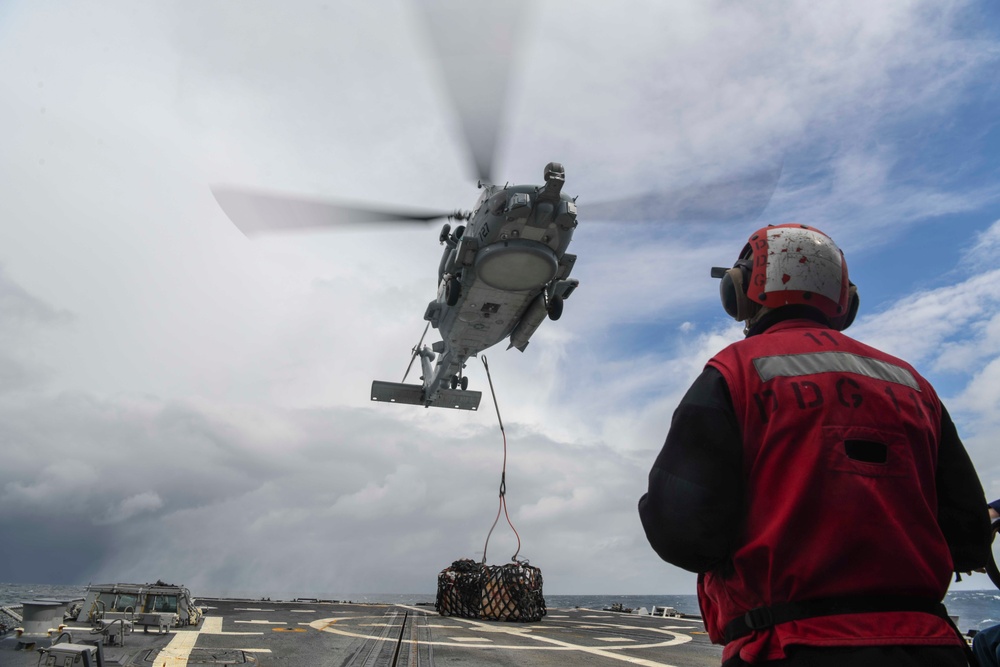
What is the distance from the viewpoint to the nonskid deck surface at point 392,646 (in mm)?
8172

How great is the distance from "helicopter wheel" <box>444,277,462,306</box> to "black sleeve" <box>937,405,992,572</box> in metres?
13.8

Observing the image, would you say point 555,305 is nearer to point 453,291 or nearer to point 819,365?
point 453,291

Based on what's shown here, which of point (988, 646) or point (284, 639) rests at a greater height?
point (988, 646)

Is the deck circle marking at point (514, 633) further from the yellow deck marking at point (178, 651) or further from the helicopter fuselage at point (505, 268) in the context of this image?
the helicopter fuselage at point (505, 268)

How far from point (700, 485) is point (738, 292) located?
103 centimetres

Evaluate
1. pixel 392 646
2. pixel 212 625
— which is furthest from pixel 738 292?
pixel 212 625

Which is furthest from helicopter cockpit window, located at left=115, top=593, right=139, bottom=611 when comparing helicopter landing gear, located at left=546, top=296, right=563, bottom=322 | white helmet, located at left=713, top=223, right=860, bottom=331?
white helmet, located at left=713, top=223, right=860, bottom=331

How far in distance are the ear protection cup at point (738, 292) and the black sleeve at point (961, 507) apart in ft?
2.88

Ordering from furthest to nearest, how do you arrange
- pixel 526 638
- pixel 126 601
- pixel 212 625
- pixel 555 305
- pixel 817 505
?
pixel 555 305 < pixel 212 625 < pixel 526 638 < pixel 126 601 < pixel 817 505

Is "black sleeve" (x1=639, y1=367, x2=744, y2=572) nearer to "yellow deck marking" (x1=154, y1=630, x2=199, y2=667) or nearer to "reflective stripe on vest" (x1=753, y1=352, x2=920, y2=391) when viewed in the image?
"reflective stripe on vest" (x1=753, y1=352, x2=920, y2=391)

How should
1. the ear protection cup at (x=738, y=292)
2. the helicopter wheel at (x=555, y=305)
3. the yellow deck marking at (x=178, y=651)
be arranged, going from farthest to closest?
the helicopter wheel at (x=555, y=305) < the yellow deck marking at (x=178, y=651) < the ear protection cup at (x=738, y=292)

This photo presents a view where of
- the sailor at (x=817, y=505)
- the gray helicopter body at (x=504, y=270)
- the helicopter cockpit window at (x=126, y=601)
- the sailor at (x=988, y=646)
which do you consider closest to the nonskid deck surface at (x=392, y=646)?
the helicopter cockpit window at (x=126, y=601)

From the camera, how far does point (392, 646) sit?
10391 mm

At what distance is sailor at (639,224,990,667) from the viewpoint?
6.41 feet
